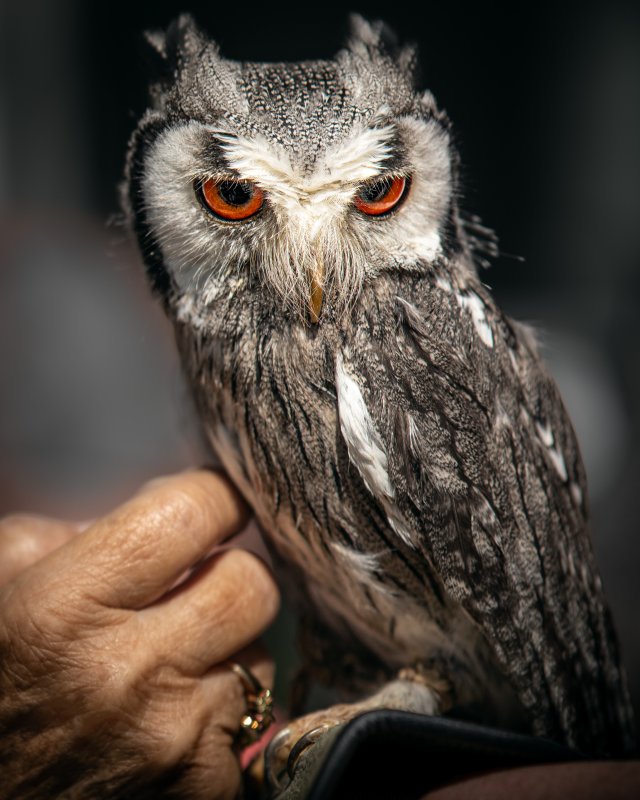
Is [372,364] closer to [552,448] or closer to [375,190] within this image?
[375,190]

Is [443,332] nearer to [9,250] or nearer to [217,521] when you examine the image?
[217,521]

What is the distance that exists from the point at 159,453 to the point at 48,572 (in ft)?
4.21

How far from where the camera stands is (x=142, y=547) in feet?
2.57

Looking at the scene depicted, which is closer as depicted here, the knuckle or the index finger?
the index finger

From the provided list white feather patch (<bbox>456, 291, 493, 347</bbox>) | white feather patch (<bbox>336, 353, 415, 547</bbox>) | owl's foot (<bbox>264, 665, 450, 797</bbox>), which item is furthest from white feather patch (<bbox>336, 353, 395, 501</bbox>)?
owl's foot (<bbox>264, 665, 450, 797</bbox>)

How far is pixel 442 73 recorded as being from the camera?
4.58 feet

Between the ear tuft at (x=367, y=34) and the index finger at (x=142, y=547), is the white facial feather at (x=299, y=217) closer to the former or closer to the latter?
the ear tuft at (x=367, y=34)

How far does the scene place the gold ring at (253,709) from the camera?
90cm

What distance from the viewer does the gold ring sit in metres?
0.90

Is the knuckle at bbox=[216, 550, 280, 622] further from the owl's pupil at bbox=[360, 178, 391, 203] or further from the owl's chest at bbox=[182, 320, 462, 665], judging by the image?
the owl's pupil at bbox=[360, 178, 391, 203]

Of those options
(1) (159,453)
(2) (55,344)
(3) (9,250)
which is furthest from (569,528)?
(3) (9,250)

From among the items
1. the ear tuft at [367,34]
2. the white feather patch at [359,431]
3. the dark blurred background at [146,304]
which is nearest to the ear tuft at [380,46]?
the ear tuft at [367,34]

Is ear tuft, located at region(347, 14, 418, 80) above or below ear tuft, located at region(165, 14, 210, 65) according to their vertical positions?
below

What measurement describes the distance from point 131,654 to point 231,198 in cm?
52
